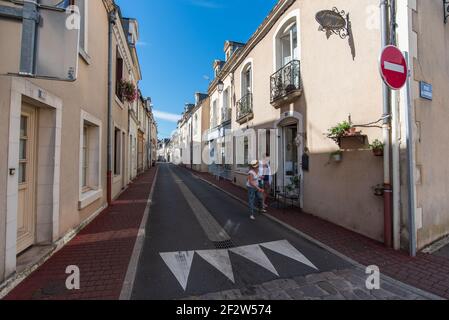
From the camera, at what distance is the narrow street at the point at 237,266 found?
2781 mm

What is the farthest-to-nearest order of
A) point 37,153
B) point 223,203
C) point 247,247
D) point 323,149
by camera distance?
point 223,203
point 323,149
point 247,247
point 37,153

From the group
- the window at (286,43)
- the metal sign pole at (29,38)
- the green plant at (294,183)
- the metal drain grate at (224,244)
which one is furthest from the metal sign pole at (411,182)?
the metal sign pole at (29,38)

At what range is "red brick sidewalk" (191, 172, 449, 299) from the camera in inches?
119

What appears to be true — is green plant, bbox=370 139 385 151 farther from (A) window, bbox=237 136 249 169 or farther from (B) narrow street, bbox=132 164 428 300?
(A) window, bbox=237 136 249 169

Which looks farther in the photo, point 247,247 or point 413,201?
point 247,247

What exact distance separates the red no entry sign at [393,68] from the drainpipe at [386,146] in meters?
0.52

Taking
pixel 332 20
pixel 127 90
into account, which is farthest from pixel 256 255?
pixel 127 90

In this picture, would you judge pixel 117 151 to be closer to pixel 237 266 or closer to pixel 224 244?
pixel 224 244

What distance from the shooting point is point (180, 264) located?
346 centimetres

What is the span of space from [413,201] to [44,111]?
609 cm

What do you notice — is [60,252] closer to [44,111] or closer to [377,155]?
[44,111]

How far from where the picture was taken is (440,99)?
472 centimetres
